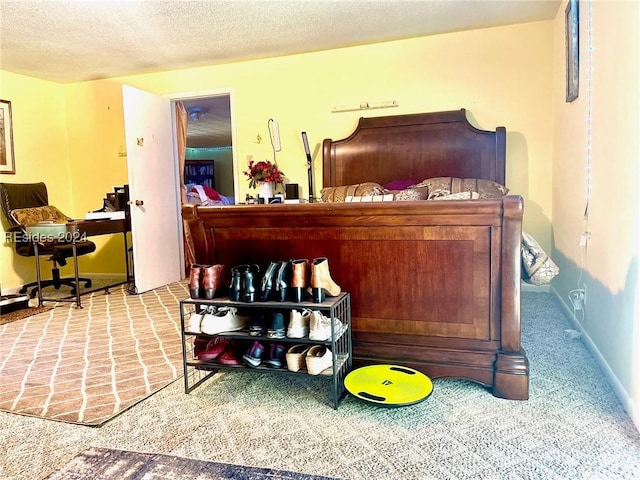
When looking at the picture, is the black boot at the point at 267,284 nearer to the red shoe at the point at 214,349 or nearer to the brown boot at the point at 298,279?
the brown boot at the point at 298,279

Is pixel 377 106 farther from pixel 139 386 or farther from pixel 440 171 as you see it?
pixel 139 386

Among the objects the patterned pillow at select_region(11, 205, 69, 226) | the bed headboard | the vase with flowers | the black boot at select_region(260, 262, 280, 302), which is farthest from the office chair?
the black boot at select_region(260, 262, 280, 302)

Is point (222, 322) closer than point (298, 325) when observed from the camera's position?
No

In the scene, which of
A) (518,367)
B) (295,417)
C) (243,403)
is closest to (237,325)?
(243,403)

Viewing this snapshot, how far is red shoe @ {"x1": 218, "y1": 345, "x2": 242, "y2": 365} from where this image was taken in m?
1.96

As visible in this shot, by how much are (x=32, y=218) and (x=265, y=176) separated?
7.86 ft

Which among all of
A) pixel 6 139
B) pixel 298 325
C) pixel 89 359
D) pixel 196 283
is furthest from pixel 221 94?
pixel 298 325

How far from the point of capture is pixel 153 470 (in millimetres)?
1391

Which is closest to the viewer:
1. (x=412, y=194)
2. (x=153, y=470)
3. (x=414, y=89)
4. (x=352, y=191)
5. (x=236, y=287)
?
(x=153, y=470)

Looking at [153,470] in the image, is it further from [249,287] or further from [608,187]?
[608,187]

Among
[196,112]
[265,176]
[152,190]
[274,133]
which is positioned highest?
[196,112]

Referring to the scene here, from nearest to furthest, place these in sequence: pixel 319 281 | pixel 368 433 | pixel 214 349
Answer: pixel 368 433
pixel 319 281
pixel 214 349

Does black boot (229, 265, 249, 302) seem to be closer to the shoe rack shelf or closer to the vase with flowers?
the shoe rack shelf

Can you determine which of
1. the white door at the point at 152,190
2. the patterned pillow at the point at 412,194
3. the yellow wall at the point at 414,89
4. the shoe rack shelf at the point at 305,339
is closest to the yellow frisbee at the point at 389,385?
the shoe rack shelf at the point at 305,339
